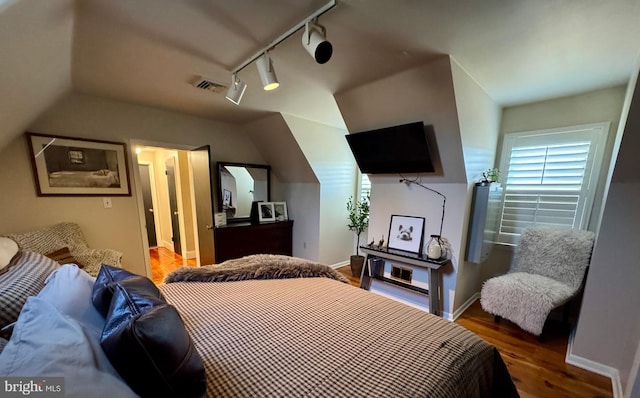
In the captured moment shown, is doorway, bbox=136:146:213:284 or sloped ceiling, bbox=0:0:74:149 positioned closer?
sloped ceiling, bbox=0:0:74:149

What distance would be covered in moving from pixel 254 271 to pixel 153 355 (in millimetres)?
994

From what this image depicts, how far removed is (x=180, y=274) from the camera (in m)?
1.48

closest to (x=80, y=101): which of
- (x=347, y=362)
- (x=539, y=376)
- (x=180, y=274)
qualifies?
(x=180, y=274)

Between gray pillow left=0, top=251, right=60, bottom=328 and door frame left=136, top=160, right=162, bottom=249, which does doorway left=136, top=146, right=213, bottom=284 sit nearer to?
door frame left=136, top=160, right=162, bottom=249

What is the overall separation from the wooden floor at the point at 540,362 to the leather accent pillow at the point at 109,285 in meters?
2.38

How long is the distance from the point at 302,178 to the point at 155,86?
2.10m

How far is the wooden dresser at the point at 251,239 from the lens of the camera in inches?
124

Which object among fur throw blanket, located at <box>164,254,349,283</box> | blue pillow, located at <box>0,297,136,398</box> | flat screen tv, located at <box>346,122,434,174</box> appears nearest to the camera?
blue pillow, located at <box>0,297,136,398</box>

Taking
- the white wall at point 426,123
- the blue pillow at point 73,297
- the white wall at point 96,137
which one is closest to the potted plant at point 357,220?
the white wall at point 426,123

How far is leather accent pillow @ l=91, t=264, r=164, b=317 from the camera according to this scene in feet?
2.88

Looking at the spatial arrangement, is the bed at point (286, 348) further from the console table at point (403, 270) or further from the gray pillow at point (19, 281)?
the console table at point (403, 270)

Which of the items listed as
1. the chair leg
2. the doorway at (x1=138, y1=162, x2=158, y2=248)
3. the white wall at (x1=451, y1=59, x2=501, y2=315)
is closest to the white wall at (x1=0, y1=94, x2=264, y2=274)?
the doorway at (x1=138, y1=162, x2=158, y2=248)

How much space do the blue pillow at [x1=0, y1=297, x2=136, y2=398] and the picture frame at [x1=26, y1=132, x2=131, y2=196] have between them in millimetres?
2558

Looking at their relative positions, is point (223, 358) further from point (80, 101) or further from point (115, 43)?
point (80, 101)
